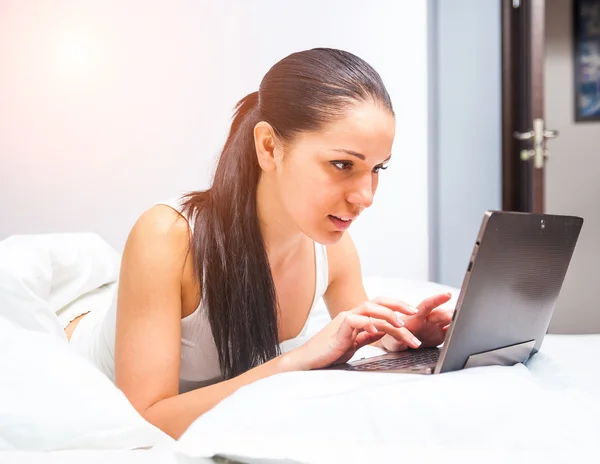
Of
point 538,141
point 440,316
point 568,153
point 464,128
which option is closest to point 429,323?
point 440,316

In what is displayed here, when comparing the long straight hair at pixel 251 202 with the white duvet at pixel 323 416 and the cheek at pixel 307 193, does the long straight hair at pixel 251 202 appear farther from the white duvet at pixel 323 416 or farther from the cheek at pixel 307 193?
the white duvet at pixel 323 416

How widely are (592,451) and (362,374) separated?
241mm

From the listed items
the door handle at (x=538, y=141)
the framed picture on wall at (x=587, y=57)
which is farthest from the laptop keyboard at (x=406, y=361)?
the framed picture on wall at (x=587, y=57)

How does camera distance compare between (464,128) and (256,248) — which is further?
(464,128)

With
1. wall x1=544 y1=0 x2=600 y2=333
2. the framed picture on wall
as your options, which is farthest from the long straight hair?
the framed picture on wall

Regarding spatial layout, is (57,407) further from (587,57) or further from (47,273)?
(587,57)

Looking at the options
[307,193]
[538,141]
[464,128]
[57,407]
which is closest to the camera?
[57,407]

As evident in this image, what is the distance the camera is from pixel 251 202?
1.25m

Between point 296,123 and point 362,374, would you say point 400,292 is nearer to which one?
point 296,123

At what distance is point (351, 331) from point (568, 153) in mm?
3426

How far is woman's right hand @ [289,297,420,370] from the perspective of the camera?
2.99ft

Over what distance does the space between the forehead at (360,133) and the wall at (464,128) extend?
7.80 feet

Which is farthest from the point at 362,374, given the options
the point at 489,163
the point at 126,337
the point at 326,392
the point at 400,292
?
the point at 489,163

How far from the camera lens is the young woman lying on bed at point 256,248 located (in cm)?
103
